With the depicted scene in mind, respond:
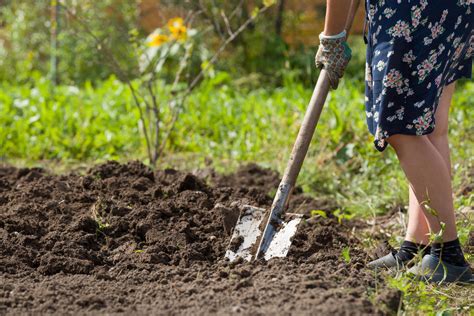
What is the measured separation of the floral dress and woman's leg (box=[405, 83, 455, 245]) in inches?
8.9

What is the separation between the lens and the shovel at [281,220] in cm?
304

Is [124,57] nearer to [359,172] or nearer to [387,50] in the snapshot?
[359,172]

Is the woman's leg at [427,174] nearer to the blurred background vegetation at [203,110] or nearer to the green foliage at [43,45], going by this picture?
the blurred background vegetation at [203,110]

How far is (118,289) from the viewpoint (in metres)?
2.67

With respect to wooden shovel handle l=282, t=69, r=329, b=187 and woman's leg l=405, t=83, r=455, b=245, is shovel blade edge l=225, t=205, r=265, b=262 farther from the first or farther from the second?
woman's leg l=405, t=83, r=455, b=245

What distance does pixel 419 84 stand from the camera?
2.76m

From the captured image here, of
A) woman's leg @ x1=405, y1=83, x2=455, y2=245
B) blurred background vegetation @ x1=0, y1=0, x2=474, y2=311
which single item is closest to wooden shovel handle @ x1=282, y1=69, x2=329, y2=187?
woman's leg @ x1=405, y1=83, x2=455, y2=245

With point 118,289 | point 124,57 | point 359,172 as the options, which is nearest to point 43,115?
point 124,57

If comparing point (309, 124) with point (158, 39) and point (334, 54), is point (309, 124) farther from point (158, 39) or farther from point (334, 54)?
point (158, 39)

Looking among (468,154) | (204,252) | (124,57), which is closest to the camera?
(204,252)

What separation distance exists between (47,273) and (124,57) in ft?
16.4

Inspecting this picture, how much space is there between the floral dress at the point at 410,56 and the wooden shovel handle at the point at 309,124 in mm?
293

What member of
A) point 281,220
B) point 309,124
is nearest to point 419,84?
point 309,124

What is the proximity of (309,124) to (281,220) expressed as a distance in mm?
398
